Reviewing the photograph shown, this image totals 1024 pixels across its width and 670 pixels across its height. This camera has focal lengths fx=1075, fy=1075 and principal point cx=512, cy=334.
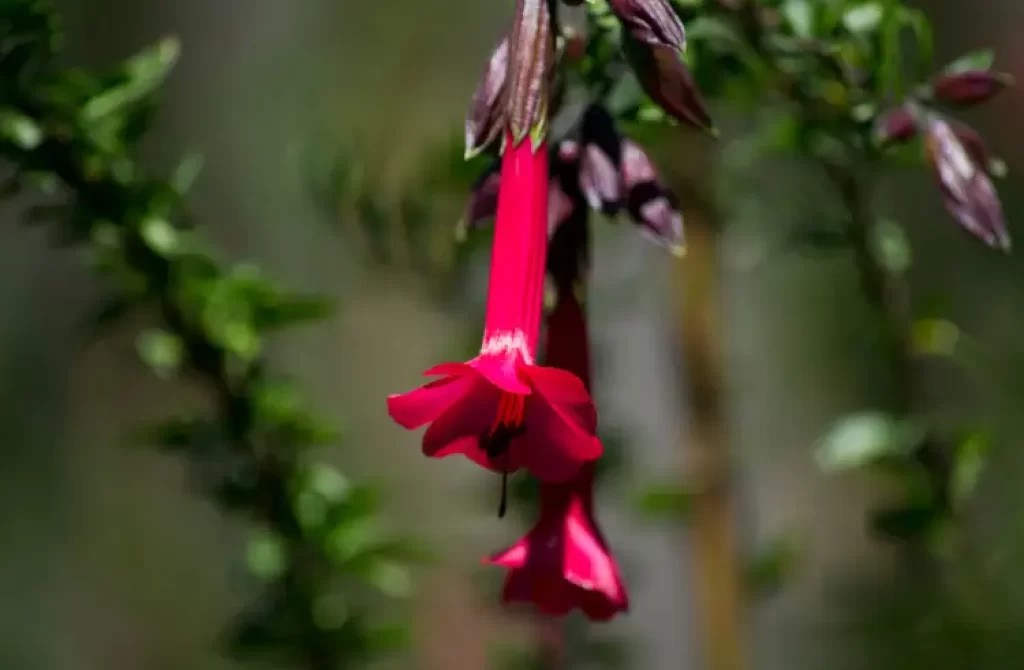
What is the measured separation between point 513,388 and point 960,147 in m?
0.20

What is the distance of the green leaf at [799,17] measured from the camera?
0.41 meters

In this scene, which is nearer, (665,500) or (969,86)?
(969,86)

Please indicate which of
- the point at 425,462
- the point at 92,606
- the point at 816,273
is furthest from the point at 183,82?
the point at 816,273

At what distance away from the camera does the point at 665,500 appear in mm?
644

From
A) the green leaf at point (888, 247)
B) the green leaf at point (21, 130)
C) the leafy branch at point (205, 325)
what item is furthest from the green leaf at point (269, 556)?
the green leaf at point (888, 247)

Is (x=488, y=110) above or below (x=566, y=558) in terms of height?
above

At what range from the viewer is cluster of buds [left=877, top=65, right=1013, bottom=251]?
381 mm

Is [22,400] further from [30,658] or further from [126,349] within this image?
[30,658]

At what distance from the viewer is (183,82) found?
1.48 meters

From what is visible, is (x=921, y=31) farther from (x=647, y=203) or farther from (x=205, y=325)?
(x=205, y=325)

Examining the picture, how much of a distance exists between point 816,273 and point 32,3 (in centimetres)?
89

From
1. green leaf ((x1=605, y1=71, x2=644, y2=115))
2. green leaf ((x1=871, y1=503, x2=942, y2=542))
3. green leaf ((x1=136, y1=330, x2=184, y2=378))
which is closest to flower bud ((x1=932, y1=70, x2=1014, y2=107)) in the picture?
green leaf ((x1=605, y1=71, x2=644, y2=115))

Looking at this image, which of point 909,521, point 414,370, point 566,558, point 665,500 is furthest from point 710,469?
point 414,370

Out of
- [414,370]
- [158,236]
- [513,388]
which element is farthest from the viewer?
[414,370]
